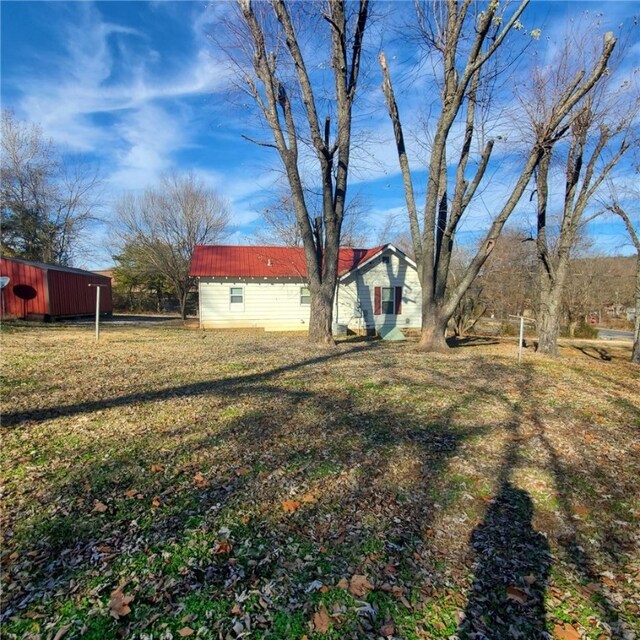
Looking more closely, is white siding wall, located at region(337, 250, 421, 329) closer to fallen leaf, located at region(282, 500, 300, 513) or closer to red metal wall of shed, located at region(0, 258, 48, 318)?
red metal wall of shed, located at region(0, 258, 48, 318)

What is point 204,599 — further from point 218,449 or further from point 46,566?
point 218,449

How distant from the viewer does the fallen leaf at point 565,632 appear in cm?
194

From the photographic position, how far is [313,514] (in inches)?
112

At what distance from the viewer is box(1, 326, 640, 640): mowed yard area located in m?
2.02

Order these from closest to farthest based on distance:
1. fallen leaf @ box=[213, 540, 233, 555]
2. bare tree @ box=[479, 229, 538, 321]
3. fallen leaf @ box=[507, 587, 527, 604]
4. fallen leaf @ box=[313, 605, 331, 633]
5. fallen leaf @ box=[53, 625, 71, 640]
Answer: fallen leaf @ box=[53, 625, 71, 640], fallen leaf @ box=[313, 605, 331, 633], fallen leaf @ box=[507, 587, 527, 604], fallen leaf @ box=[213, 540, 233, 555], bare tree @ box=[479, 229, 538, 321]

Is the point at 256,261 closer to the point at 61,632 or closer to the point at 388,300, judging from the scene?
the point at 388,300

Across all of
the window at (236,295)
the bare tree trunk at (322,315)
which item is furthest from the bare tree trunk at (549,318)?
the window at (236,295)

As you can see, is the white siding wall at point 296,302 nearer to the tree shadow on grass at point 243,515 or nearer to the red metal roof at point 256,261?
the red metal roof at point 256,261

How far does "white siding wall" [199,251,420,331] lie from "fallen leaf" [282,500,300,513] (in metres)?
16.1

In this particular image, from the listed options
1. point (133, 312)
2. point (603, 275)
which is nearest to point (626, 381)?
point (603, 275)

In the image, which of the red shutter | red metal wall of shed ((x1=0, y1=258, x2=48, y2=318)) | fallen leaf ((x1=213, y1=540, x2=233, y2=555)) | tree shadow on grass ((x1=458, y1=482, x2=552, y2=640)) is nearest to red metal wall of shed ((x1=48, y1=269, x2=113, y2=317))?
red metal wall of shed ((x1=0, y1=258, x2=48, y2=318))

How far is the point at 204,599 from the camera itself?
206 cm

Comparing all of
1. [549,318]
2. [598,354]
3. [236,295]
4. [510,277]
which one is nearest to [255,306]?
[236,295]

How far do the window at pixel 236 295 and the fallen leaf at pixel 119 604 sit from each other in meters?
17.5
